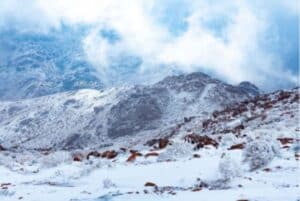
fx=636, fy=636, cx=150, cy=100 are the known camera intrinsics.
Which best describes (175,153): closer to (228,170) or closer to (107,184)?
(107,184)

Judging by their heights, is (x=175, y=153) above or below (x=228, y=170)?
above

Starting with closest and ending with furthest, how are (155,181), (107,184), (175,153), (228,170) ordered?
1. (228,170)
2. (107,184)
3. (155,181)
4. (175,153)

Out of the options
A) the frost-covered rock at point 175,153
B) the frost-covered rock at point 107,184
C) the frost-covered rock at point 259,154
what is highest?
the frost-covered rock at point 175,153

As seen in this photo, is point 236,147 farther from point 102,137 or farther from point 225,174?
point 102,137

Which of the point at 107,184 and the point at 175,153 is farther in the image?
the point at 175,153

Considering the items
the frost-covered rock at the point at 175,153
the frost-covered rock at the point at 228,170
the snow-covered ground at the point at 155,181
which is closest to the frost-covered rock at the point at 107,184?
A: the snow-covered ground at the point at 155,181

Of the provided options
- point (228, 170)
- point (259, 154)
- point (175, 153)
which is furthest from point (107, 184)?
point (175, 153)

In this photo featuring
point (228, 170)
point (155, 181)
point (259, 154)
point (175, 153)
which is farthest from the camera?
point (175, 153)

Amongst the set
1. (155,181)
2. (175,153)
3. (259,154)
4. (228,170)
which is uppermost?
(175,153)

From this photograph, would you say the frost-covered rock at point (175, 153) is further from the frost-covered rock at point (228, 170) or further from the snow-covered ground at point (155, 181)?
the frost-covered rock at point (228, 170)

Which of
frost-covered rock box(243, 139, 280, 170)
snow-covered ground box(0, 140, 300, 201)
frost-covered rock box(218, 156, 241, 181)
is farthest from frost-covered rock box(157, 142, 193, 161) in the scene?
frost-covered rock box(218, 156, 241, 181)

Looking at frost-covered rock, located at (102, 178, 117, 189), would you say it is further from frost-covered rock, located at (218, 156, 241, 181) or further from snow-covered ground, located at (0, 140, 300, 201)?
frost-covered rock, located at (218, 156, 241, 181)

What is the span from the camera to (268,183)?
23.7 metres

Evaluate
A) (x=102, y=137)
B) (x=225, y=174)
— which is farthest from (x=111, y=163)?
(x=102, y=137)
